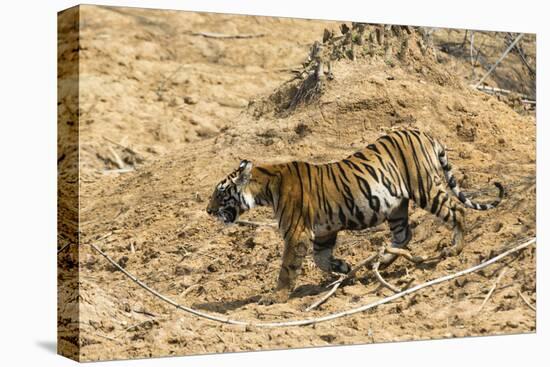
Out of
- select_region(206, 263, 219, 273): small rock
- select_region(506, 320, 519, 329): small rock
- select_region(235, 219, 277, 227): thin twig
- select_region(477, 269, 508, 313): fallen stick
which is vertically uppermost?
select_region(235, 219, 277, 227): thin twig

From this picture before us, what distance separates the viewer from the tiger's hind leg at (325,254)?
35.1 feet

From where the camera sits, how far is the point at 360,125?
439 inches

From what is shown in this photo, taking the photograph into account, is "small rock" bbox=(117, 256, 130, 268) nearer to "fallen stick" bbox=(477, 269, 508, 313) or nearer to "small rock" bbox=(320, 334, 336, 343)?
"small rock" bbox=(320, 334, 336, 343)

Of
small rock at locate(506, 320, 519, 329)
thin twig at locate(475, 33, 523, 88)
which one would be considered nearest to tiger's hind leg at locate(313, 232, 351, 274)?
small rock at locate(506, 320, 519, 329)

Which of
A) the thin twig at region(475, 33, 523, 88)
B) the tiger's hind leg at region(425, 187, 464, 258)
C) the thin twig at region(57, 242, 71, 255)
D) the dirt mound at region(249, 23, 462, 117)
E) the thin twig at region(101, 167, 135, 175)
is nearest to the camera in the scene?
the thin twig at region(57, 242, 71, 255)

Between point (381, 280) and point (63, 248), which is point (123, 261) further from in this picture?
point (381, 280)

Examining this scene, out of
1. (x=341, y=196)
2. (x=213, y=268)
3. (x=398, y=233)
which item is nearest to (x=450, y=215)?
(x=398, y=233)

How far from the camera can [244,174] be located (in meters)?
10.5

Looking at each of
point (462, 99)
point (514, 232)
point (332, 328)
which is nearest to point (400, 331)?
point (332, 328)

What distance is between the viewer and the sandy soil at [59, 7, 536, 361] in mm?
10023

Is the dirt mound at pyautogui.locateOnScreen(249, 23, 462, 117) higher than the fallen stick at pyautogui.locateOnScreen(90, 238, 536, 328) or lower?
higher

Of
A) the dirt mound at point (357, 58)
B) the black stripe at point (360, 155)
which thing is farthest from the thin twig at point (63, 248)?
the black stripe at point (360, 155)

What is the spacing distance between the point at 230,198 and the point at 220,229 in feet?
0.98

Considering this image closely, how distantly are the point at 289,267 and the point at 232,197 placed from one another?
81 centimetres
